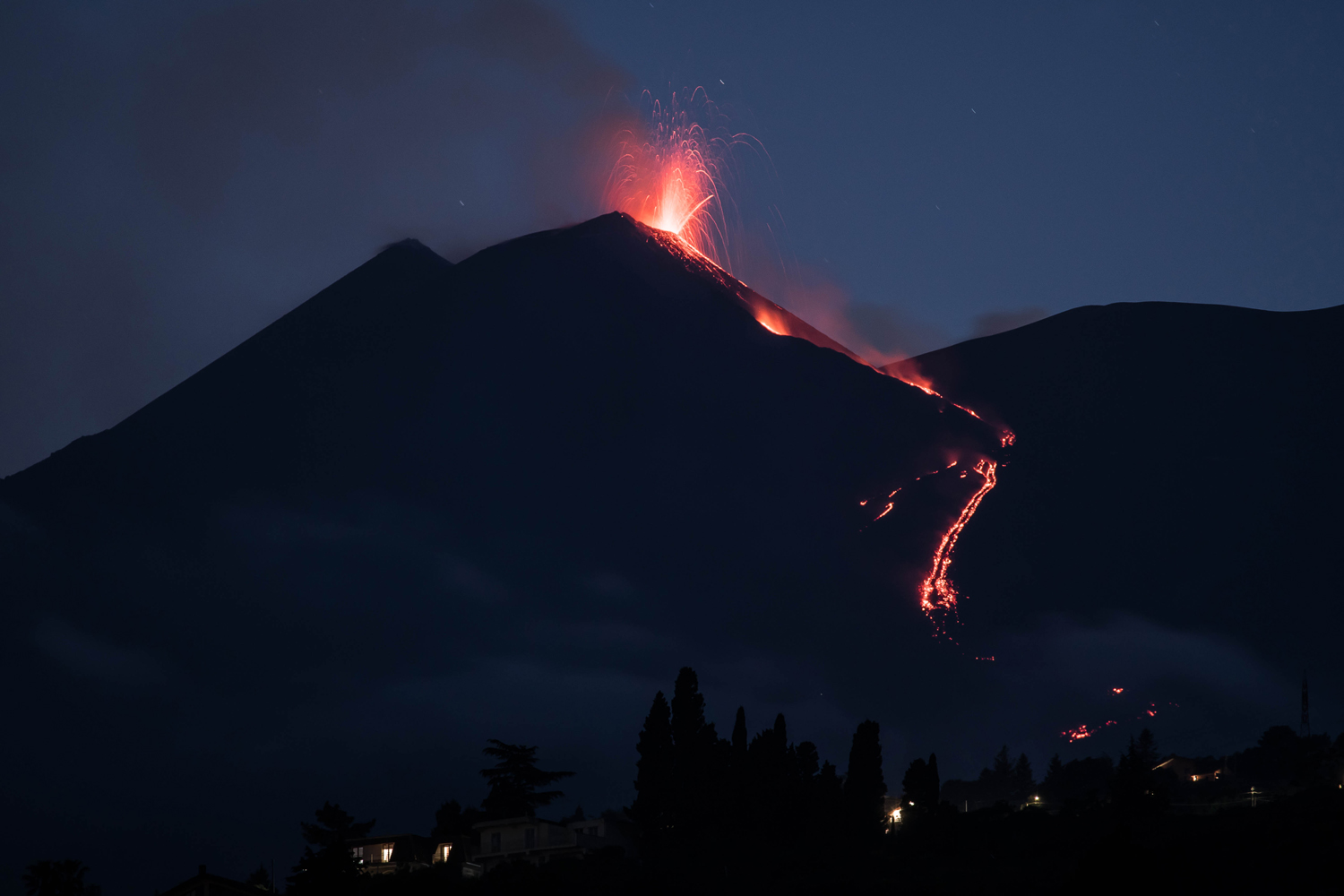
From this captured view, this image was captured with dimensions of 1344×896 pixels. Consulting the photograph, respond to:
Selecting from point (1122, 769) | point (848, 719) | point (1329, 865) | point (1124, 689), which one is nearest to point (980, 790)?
point (848, 719)

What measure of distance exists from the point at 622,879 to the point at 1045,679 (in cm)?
14316

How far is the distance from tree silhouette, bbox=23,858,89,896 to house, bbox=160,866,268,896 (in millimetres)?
25261

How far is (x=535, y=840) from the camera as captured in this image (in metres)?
85.6

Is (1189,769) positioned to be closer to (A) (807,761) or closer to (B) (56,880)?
(A) (807,761)

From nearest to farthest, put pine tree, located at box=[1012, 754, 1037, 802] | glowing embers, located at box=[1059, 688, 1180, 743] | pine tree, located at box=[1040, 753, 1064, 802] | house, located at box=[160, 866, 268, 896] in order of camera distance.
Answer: house, located at box=[160, 866, 268, 896] < pine tree, located at box=[1040, 753, 1064, 802] < pine tree, located at box=[1012, 754, 1037, 802] < glowing embers, located at box=[1059, 688, 1180, 743]

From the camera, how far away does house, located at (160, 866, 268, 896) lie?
59969 millimetres

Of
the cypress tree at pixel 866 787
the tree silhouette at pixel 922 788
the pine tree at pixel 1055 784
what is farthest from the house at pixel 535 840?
the pine tree at pixel 1055 784

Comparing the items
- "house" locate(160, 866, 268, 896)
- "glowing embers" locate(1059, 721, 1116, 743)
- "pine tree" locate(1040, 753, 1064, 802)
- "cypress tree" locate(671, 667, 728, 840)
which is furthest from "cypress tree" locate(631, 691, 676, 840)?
"glowing embers" locate(1059, 721, 1116, 743)

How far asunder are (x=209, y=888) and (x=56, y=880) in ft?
92.0

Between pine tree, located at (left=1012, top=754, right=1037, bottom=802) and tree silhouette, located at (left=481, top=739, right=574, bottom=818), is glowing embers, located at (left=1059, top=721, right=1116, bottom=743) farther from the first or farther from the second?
tree silhouette, located at (left=481, top=739, right=574, bottom=818)

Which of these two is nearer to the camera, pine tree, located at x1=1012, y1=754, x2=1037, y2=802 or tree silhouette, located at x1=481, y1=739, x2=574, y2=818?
tree silhouette, located at x1=481, y1=739, x2=574, y2=818

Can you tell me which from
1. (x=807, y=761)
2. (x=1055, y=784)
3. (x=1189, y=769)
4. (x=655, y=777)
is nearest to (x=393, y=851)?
(x=655, y=777)

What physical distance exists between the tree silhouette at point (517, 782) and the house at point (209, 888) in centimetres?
3680

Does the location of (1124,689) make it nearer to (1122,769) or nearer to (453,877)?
(1122,769)
